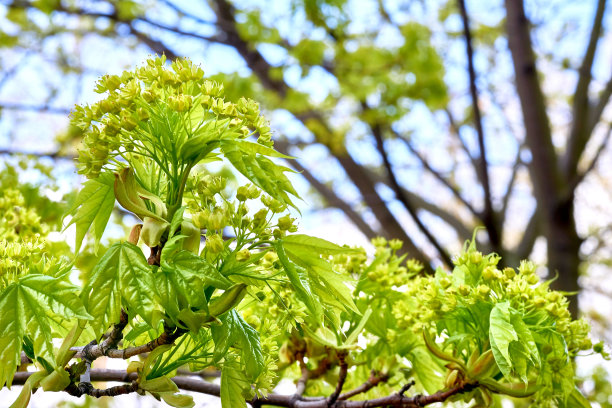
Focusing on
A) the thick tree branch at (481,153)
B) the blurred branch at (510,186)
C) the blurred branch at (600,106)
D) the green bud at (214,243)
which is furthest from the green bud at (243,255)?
the blurred branch at (510,186)

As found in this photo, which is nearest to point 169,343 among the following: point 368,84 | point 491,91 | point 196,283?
point 196,283

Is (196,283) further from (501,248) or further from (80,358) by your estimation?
(501,248)

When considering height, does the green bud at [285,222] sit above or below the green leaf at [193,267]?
above

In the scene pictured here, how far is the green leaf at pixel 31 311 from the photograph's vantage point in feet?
1.72

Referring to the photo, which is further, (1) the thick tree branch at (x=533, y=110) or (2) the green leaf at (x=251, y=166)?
(1) the thick tree branch at (x=533, y=110)

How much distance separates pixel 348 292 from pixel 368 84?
2.32 meters

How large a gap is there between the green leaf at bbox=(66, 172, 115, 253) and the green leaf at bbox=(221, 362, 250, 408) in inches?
7.6

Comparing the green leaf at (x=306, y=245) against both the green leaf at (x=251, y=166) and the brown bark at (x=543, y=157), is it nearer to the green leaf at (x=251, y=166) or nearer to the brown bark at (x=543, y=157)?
the green leaf at (x=251, y=166)

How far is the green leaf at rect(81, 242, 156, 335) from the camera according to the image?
0.52 metres

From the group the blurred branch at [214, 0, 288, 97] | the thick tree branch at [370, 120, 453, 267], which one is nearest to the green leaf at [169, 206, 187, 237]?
the thick tree branch at [370, 120, 453, 267]

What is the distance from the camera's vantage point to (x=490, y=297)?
743 millimetres

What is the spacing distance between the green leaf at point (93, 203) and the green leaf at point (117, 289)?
0.36ft

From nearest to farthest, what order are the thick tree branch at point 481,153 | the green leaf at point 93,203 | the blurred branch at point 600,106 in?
the green leaf at point 93,203
the thick tree branch at point 481,153
the blurred branch at point 600,106

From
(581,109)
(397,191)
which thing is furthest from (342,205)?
(581,109)
